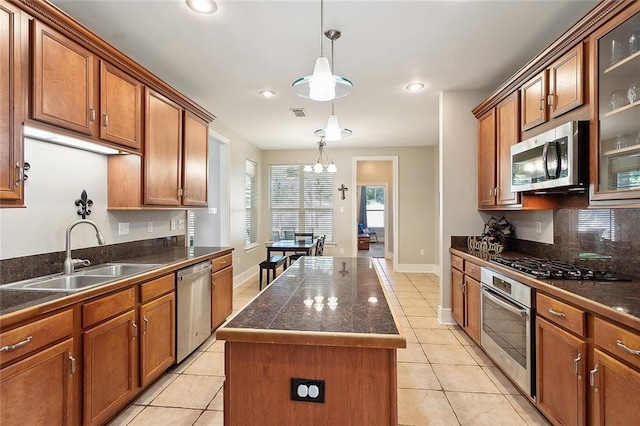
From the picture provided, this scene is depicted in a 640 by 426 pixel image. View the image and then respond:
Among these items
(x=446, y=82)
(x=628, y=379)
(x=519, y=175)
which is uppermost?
(x=446, y=82)

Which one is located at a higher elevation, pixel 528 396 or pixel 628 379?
pixel 628 379

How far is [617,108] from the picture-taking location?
1.72m

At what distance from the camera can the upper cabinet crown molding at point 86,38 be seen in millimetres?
1709

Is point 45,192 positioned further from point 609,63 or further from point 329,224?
point 329,224

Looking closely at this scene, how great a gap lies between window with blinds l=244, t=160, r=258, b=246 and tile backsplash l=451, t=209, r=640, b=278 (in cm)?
490

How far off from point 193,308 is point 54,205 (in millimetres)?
1324

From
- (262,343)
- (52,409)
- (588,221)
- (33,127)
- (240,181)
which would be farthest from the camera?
(240,181)

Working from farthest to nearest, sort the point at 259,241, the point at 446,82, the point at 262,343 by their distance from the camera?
the point at 259,241 → the point at 446,82 → the point at 262,343

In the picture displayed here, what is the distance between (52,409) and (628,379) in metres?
2.62

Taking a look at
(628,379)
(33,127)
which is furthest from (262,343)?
(33,127)

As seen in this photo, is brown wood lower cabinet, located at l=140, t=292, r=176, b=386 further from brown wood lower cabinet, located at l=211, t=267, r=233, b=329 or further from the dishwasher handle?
brown wood lower cabinet, located at l=211, t=267, r=233, b=329

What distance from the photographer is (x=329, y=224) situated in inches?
279

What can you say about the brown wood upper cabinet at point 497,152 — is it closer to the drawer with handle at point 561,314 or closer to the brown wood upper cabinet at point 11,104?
the drawer with handle at point 561,314

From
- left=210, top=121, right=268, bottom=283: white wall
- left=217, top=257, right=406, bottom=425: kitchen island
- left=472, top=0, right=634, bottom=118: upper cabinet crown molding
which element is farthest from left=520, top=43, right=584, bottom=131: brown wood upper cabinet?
left=210, top=121, right=268, bottom=283: white wall
